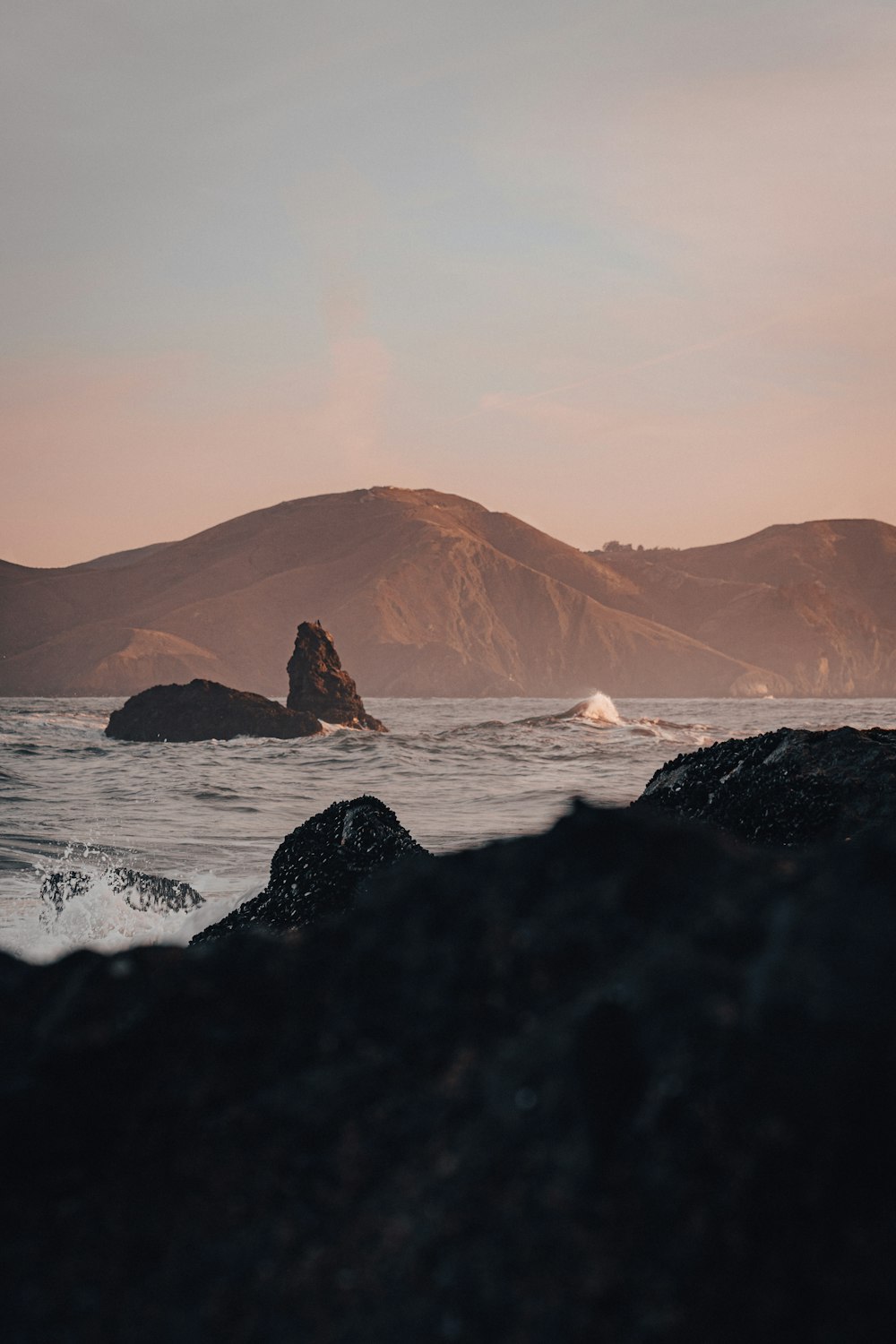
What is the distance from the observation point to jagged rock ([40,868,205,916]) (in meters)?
8.61

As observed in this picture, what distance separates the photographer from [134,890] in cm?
896

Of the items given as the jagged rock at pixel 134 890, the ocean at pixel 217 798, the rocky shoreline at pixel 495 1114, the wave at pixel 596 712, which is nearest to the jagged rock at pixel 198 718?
the ocean at pixel 217 798

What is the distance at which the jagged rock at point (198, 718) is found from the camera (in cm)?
3803

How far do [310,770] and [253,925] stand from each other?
2109 centimetres

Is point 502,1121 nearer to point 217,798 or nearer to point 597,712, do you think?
point 217,798

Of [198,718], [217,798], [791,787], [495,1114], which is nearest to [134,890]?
[791,787]

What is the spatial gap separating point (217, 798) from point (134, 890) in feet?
30.7

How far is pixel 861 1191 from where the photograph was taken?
3.61ft

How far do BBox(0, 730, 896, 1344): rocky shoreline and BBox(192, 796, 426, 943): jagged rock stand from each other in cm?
338

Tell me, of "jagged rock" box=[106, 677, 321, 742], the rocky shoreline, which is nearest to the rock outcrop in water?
"jagged rock" box=[106, 677, 321, 742]

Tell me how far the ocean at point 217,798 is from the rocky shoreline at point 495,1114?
0.93m

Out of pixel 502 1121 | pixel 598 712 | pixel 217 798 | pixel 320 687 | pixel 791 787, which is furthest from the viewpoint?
pixel 598 712

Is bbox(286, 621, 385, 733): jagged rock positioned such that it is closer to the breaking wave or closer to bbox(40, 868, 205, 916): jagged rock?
the breaking wave

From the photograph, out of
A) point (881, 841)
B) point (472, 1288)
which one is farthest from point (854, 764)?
point (472, 1288)
